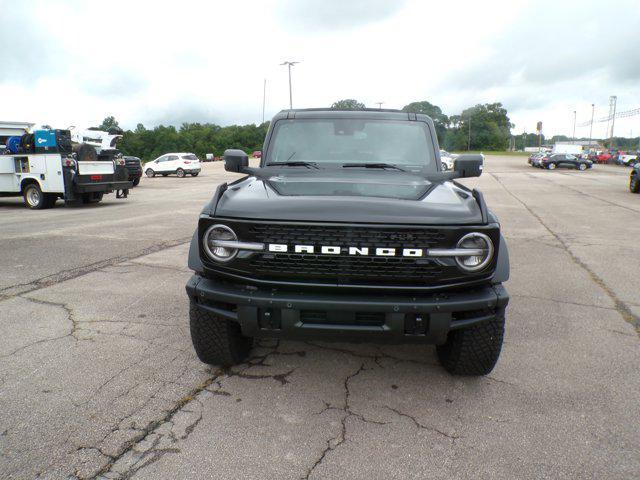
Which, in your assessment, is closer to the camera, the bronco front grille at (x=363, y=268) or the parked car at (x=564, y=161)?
the bronco front grille at (x=363, y=268)

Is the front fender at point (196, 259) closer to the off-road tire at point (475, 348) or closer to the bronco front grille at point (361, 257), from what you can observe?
the bronco front grille at point (361, 257)

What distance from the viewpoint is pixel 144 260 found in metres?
6.73

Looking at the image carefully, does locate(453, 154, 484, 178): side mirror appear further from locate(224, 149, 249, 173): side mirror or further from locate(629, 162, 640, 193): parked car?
locate(629, 162, 640, 193): parked car

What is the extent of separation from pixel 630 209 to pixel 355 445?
529 inches

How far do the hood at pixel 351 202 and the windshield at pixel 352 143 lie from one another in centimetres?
77

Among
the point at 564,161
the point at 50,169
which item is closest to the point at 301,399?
the point at 50,169

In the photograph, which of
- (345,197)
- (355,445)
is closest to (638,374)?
(355,445)

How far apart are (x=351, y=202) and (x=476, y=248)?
737 millimetres

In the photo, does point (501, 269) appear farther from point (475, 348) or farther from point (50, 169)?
point (50, 169)

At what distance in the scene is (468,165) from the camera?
156 inches

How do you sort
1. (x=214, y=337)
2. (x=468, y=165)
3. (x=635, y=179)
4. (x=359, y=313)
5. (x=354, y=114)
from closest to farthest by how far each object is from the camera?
(x=359, y=313) → (x=214, y=337) → (x=468, y=165) → (x=354, y=114) → (x=635, y=179)

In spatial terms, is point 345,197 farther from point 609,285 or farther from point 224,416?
point 609,285

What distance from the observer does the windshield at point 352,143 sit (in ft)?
13.5

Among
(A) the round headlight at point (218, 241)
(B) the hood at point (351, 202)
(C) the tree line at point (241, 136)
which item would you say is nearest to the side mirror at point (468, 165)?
(B) the hood at point (351, 202)
